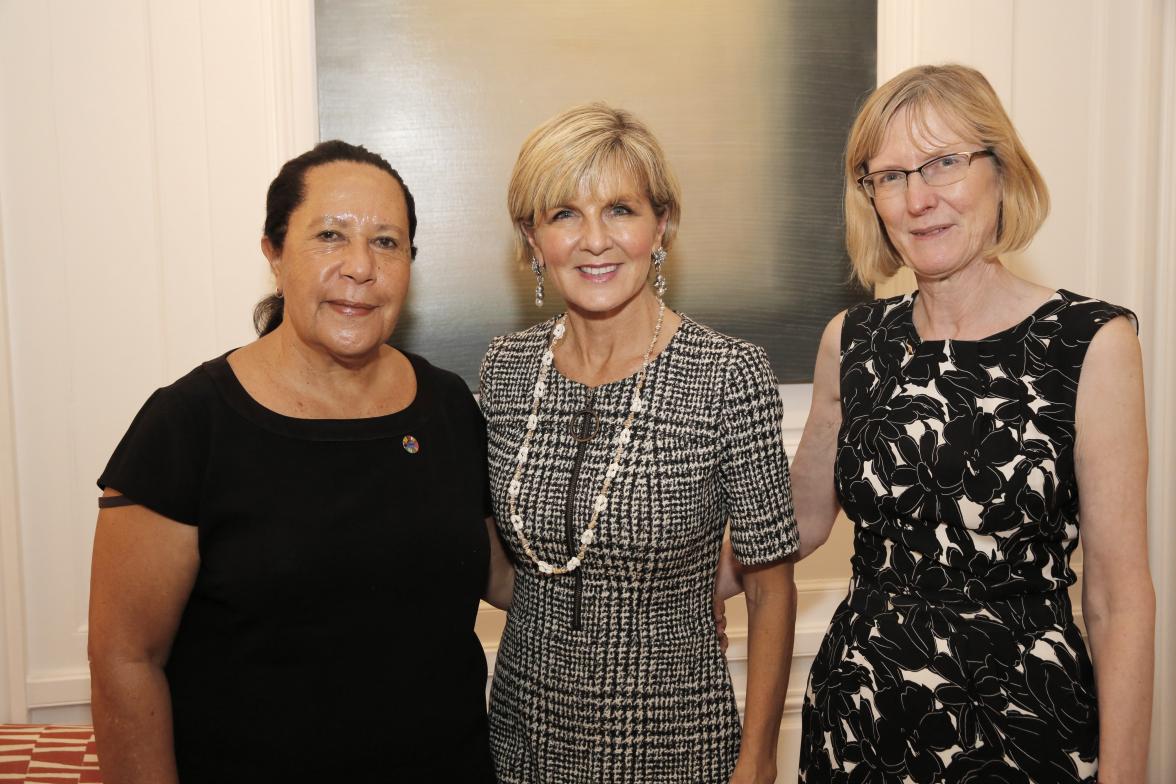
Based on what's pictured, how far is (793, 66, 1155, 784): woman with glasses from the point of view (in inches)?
57.5

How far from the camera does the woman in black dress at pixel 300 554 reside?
1464 millimetres

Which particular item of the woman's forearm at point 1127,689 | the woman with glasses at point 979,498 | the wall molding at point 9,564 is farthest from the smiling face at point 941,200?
the wall molding at point 9,564

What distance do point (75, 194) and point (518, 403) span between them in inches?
53.7

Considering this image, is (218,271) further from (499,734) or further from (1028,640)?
(1028,640)

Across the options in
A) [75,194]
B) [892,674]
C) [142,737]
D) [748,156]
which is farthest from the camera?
[748,156]

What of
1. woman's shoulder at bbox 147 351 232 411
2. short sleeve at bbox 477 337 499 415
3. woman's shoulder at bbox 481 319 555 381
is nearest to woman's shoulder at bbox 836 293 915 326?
woman's shoulder at bbox 481 319 555 381

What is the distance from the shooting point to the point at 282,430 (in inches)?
61.4

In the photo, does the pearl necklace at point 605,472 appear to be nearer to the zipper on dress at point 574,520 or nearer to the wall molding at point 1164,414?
the zipper on dress at point 574,520

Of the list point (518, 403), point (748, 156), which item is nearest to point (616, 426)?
point (518, 403)

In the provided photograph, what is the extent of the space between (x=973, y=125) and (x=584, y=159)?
69 cm

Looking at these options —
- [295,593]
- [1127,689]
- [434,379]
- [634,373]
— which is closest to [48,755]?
[295,593]

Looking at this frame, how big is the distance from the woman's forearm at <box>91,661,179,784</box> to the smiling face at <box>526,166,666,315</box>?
995 mm

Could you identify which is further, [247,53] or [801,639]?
[801,639]

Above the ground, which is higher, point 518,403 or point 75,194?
point 75,194
